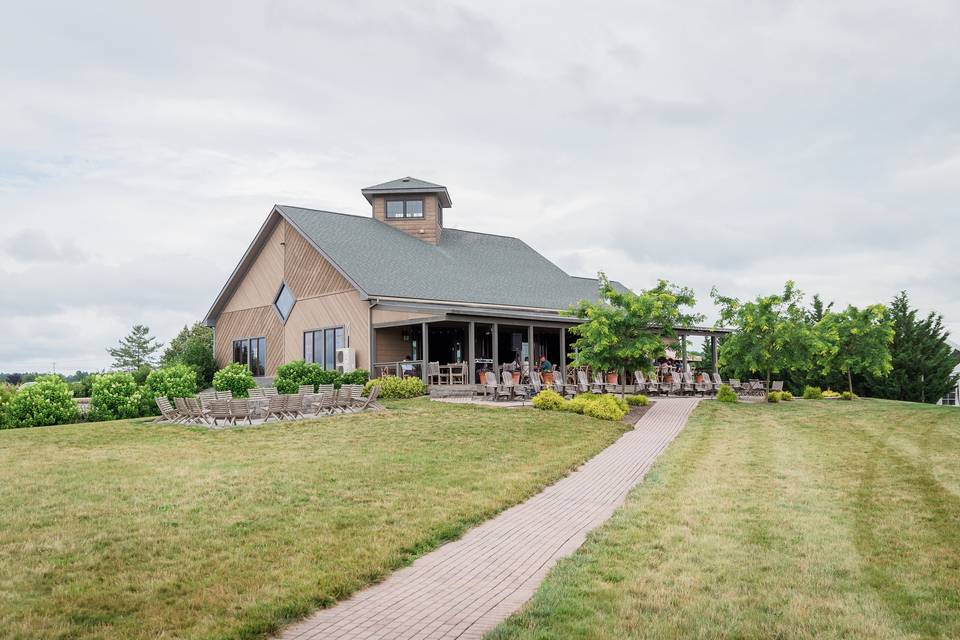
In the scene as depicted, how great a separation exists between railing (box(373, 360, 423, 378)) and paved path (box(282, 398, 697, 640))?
611 inches

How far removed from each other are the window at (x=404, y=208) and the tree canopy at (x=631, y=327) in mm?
13064

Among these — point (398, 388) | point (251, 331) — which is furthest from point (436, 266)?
point (251, 331)

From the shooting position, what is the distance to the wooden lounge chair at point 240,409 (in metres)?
18.4

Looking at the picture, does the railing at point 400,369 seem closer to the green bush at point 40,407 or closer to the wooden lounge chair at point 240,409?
the wooden lounge chair at point 240,409

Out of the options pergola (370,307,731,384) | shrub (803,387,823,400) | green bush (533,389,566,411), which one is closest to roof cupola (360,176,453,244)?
pergola (370,307,731,384)

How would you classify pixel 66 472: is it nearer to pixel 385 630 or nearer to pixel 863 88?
pixel 385 630

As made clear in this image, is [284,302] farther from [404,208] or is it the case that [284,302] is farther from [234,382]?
[234,382]

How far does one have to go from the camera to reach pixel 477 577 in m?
6.48

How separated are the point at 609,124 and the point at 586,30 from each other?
626cm

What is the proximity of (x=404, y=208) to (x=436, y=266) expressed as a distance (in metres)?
4.69

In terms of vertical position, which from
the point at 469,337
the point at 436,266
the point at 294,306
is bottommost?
the point at 469,337

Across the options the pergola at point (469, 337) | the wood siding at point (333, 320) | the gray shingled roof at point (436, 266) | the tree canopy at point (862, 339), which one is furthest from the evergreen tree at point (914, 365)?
the wood siding at point (333, 320)

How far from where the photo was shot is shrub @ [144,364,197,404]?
74.2ft

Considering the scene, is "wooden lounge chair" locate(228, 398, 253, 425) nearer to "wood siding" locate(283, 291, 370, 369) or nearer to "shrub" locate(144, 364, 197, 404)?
"shrub" locate(144, 364, 197, 404)
